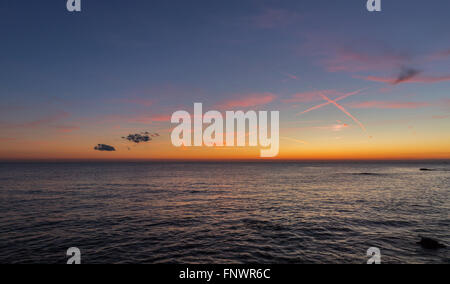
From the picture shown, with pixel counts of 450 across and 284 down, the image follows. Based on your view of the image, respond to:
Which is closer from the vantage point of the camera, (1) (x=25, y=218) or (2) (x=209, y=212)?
(1) (x=25, y=218)

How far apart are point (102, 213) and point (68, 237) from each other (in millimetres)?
10582

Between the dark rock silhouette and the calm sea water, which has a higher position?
the dark rock silhouette

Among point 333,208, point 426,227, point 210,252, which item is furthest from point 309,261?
point 333,208

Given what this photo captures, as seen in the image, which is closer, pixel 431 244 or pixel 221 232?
pixel 431 244

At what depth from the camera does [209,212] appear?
34.4 m

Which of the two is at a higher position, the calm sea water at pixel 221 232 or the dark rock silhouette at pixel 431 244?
the dark rock silhouette at pixel 431 244

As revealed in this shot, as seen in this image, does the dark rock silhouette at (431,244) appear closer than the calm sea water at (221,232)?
No

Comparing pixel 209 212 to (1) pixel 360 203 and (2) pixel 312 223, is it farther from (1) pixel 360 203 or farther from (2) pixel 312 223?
(1) pixel 360 203

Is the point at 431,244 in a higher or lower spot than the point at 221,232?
higher

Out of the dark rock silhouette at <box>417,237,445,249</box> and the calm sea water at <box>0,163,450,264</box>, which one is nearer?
the calm sea water at <box>0,163,450,264</box>
